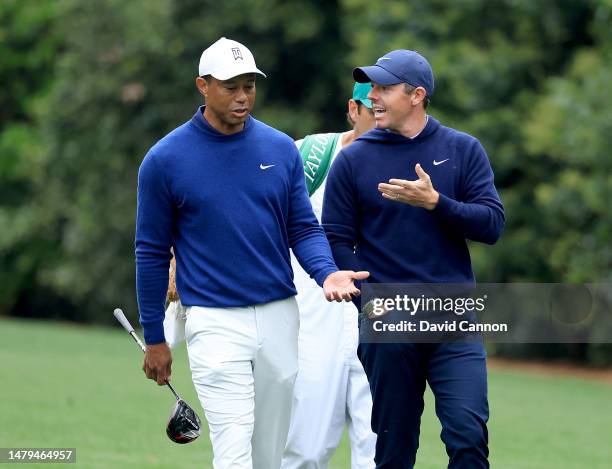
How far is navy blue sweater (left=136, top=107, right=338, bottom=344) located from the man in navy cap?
36 centimetres

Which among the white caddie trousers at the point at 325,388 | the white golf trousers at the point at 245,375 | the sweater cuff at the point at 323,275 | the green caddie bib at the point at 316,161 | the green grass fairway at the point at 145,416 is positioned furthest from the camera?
the green grass fairway at the point at 145,416

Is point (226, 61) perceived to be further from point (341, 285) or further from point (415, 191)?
point (341, 285)

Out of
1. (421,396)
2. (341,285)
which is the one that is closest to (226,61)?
(341,285)

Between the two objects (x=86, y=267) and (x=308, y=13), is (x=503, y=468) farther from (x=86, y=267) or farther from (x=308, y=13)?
(x=86, y=267)

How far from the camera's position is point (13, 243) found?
144 feet

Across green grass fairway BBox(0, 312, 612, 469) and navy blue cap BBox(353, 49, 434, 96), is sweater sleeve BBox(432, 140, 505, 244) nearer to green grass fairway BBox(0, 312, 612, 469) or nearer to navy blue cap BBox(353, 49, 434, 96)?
navy blue cap BBox(353, 49, 434, 96)

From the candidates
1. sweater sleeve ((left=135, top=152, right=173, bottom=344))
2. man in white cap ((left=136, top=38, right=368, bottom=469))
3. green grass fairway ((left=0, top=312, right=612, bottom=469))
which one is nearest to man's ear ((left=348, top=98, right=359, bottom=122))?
man in white cap ((left=136, top=38, right=368, bottom=469))

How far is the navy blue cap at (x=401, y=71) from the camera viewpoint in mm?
6707

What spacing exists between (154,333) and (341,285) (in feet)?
3.05

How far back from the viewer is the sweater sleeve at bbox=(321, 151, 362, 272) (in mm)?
6723

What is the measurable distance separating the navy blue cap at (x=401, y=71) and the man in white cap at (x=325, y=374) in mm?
1000

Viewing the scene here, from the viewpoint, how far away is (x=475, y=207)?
6.48 metres

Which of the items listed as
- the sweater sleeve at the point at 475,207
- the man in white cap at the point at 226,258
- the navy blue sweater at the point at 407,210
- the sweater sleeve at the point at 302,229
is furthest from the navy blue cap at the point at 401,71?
the man in white cap at the point at 226,258

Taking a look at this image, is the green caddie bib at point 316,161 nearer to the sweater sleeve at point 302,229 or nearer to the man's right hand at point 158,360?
the sweater sleeve at point 302,229
